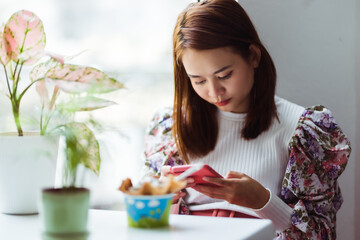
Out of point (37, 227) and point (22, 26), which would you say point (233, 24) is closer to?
point (22, 26)

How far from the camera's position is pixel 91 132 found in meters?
0.88

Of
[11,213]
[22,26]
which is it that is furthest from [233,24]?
[11,213]

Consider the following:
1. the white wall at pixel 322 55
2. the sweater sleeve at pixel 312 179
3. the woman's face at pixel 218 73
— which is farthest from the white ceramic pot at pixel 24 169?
the white wall at pixel 322 55

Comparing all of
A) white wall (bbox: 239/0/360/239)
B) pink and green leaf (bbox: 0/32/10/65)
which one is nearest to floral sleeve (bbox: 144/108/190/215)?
white wall (bbox: 239/0/360/239)

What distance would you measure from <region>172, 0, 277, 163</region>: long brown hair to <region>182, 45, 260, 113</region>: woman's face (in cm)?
2

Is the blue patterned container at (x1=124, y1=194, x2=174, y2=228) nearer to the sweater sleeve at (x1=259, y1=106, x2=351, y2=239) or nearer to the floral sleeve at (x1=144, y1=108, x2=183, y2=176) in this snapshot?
the sweater sleeve at (x1=259, y1=106, x2=351, y2=239)

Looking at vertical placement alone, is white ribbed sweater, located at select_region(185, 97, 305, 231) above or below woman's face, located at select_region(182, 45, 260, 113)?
below

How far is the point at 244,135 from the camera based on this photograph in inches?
60.1

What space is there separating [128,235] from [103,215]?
196mm

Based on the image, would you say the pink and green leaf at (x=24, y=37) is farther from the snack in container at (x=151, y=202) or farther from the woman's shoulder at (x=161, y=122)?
the woman's shoulder at (x=161, y=122)

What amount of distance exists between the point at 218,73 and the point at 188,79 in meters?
0.19

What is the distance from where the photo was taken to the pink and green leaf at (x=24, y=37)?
1.03 meters

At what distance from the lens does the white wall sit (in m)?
1.63

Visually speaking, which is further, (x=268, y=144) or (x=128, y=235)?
(x=268, y=144)
